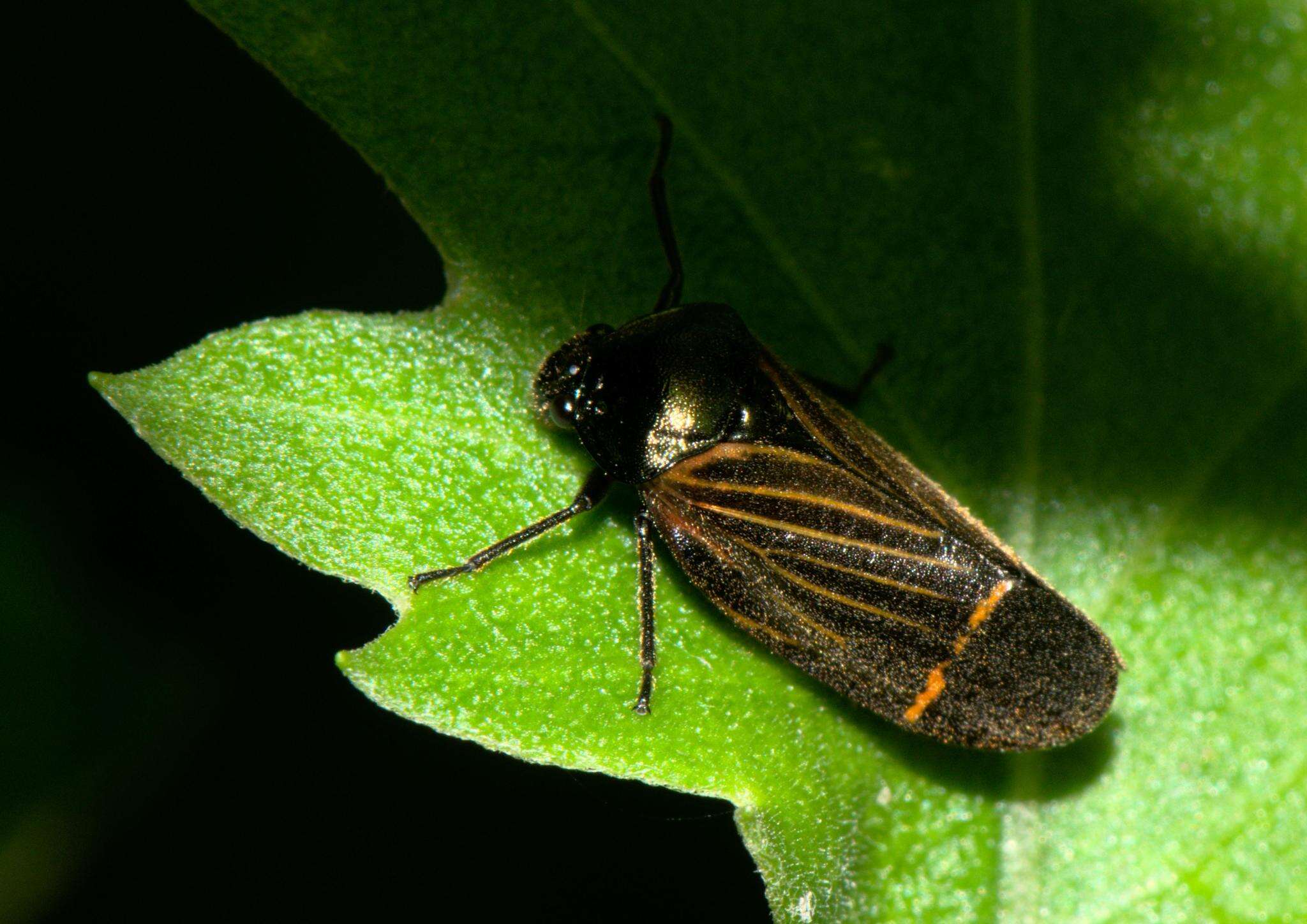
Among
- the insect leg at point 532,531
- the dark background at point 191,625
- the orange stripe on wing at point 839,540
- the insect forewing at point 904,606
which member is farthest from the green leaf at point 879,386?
the dark background at point 191,625

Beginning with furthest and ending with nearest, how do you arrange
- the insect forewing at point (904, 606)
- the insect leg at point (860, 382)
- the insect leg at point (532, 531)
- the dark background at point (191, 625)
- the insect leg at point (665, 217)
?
the dark background at point (191, 625), the insect leg at point (860, 382), the insect leg at point (665, 217), the insect forewing at point (904, 606), the insect leg at point (532, 531)

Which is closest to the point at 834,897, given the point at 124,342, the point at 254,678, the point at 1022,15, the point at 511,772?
the point at 511,772

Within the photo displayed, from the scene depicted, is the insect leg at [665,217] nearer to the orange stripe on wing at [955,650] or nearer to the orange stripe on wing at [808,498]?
the orange stripe on wing at [808,498]

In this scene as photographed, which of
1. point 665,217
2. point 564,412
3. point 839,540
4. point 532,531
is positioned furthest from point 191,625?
point 839,540

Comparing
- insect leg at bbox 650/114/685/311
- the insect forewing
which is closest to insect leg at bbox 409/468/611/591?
the insect forewing

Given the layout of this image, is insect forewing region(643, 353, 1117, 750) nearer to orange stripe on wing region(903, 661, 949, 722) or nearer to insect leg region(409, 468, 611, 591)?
orange stripe on wing region(903, 661, 949, 722)

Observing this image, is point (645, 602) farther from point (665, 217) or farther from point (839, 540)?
point (665, 217)
